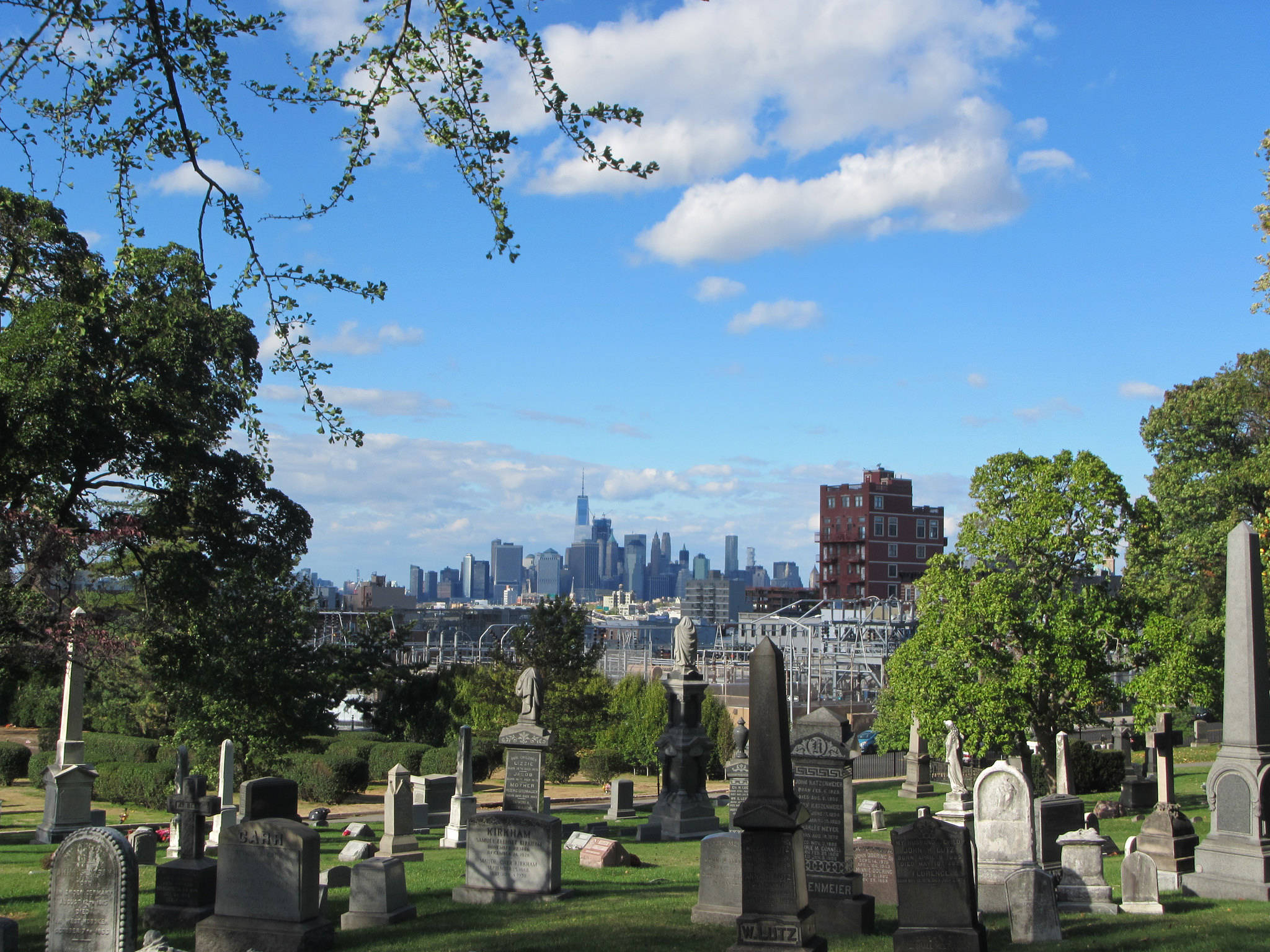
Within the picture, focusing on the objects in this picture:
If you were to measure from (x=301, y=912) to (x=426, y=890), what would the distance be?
11.8 feet

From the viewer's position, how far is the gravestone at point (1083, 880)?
11938 millimetres

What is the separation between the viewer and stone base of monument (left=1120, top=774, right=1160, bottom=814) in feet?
79.5

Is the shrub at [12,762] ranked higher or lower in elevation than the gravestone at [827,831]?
lower

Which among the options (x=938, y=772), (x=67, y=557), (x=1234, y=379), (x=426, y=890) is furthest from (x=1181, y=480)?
(x=67, y=557)

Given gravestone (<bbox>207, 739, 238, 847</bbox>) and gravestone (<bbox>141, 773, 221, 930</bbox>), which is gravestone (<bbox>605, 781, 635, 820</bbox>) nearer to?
gravestone (<bbox>207, 739, 238, 847</bbox>)

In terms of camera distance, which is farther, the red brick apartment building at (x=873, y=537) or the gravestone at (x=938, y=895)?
the red brick apartment building at (x=873, y=537)

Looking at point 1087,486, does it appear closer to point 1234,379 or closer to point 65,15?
point 1234,379

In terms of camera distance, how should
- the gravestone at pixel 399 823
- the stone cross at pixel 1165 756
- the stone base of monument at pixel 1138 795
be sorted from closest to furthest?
the stone cross at pixel 1165 756 → the gravestone at pixel 399 823 → the stone base of monument at pixel 1138 795

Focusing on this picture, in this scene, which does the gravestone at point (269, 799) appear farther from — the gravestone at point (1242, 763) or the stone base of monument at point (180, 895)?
the gravestone at point (1242, 763)

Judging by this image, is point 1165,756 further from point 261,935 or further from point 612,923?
point 261,935

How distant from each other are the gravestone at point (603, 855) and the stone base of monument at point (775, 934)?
294 inches

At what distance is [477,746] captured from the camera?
37938mm

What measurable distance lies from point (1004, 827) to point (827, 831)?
2729 millimetres

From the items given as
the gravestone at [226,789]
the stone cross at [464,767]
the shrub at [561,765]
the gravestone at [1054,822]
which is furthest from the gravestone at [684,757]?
the shrub at [561,765]
